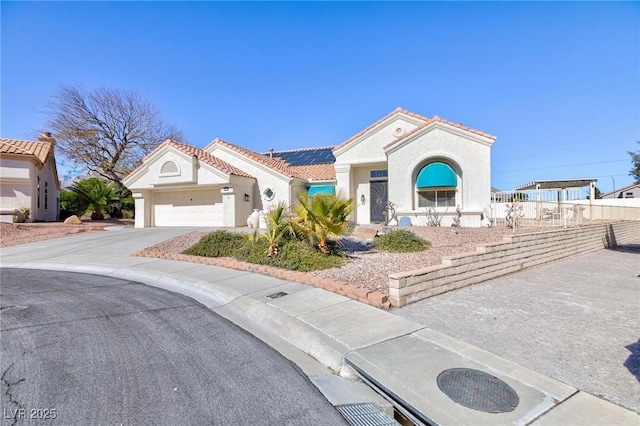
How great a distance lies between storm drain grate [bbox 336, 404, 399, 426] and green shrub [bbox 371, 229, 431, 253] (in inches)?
283

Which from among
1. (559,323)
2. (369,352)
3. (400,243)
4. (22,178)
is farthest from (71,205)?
(559,323)

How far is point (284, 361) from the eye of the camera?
407cm

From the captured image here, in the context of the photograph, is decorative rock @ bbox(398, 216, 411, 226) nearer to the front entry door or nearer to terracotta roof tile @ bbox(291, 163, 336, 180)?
the front entry door

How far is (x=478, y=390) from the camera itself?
10.4ft

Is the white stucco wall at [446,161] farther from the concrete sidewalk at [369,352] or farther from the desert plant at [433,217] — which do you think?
the concrete sidewalk at [369,352]

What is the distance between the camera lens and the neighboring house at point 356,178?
607 inches

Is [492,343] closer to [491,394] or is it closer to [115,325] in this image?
[491,394]

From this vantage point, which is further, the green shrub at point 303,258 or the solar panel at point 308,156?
the solar panel at point 308,156

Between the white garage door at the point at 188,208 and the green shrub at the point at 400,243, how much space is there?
39.2 feet

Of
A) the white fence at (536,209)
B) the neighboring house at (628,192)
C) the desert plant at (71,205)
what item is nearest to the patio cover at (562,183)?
the white fence at (536,209)

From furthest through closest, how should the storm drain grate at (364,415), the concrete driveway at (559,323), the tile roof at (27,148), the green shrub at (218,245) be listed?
the tile roof at (27,148) → the green shrub at (218,245) → the concrete driveway at (559,323) → the storm drain grate at (364,415)

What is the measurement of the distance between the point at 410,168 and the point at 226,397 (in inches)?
581

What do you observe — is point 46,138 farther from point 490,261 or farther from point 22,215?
point 490,261

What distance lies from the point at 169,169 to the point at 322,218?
14184mm
